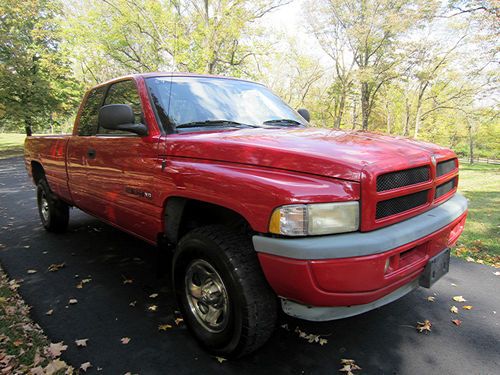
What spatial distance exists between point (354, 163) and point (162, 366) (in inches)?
70.7

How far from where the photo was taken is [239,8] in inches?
599

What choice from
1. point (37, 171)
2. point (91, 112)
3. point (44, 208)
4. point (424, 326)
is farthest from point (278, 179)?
point (37, 171)

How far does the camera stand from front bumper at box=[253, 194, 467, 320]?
1.76 metres

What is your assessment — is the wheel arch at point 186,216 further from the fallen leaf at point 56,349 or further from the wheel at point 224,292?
the fallen leaf at point 56,349

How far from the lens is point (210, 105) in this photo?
3010 mm

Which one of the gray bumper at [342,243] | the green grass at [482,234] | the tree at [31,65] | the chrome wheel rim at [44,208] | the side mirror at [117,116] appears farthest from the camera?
the tree at [31,65]

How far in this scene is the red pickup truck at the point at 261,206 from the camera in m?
1.82

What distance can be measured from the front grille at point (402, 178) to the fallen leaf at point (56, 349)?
2.39 metres

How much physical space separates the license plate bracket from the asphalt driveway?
588 millimetres

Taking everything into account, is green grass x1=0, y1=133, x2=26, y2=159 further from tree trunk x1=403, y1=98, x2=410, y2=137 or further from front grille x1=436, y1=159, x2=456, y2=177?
tree trunk x1=403, y1=98, x2=410, y2=137

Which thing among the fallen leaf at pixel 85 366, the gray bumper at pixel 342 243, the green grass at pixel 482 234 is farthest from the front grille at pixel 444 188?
the fallen leaf at pixel 85 366

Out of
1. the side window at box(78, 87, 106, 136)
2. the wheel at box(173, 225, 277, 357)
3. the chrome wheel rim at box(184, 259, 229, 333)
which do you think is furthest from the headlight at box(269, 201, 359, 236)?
the side window at box(78, 87, 106, 136)

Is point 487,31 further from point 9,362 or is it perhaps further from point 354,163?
point 9,362

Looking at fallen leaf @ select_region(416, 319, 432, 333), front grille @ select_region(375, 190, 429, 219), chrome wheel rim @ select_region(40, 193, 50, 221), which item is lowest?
fallen leaf @ select_region(416, 319, 432, 333)
